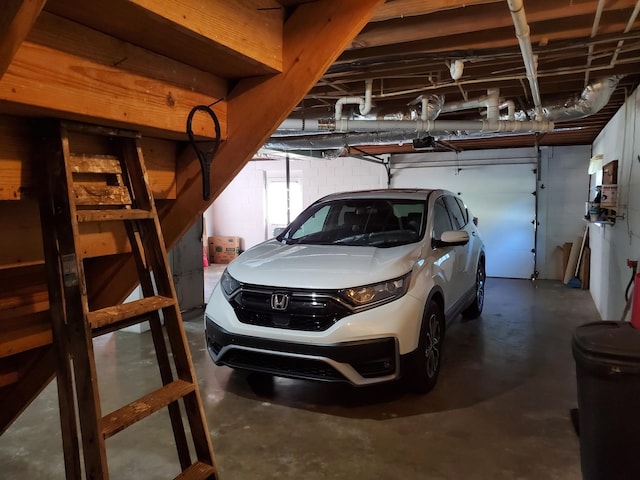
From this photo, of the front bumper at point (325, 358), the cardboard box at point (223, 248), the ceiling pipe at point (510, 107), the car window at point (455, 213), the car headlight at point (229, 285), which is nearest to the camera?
the front bumper at point (325, 358)

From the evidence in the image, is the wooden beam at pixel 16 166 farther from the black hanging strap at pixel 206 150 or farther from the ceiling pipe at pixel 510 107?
the ceiling pipe at pixel 510 107

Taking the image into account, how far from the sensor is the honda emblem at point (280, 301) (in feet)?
9.98

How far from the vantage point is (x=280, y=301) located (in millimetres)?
3055

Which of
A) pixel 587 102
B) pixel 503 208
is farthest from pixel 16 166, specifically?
pixel 503 208

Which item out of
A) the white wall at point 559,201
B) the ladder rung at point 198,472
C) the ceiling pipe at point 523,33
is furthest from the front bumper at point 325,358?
the white wall at point 559,201

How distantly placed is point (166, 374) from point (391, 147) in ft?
24.8

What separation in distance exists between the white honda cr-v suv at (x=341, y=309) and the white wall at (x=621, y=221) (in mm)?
1406

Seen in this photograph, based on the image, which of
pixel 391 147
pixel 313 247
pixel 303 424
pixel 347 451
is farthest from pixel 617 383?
pixel 391 147

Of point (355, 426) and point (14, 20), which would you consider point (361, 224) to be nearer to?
point (355, 426)

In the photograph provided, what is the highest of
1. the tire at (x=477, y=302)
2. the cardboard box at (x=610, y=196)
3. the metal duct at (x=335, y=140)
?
the metal duct at (x=335, y=140)

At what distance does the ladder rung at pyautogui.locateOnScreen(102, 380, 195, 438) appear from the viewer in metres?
1.26

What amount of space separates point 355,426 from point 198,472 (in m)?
1.59

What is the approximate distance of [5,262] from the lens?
1.45 meters

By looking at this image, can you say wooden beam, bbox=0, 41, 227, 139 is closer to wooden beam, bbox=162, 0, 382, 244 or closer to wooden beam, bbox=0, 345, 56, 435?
wooden beam, bbox=162, 0, 382, 244
